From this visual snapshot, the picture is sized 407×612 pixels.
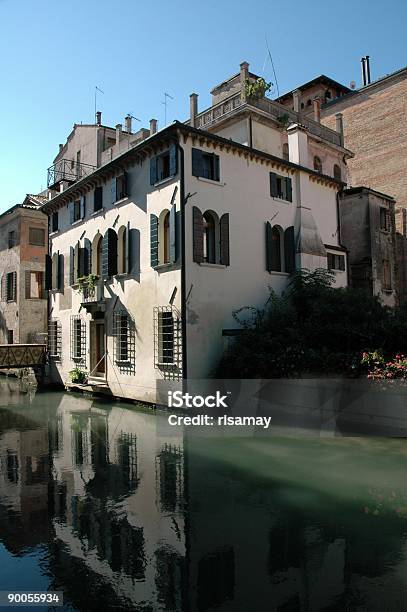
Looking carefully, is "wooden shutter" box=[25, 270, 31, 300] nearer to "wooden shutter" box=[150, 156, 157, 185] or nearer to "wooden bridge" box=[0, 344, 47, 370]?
"wooden bridge" box=[0, 344, 47, 370]

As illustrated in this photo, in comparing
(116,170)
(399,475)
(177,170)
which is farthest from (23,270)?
(399,475)

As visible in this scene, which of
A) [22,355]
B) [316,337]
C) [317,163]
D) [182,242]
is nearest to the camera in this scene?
[316,337]

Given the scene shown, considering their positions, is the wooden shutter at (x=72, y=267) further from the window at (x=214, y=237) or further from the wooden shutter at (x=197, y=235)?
the wooden shutter at (x=197, y=235)

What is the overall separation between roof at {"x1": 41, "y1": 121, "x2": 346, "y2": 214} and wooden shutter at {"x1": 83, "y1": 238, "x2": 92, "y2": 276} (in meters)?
2.18

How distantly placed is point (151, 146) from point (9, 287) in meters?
15.6

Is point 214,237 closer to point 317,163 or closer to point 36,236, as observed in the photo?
point 317,163

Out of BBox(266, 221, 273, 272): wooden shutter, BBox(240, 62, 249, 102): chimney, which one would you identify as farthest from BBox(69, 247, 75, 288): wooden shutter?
BBox(240, 62, 249, 102): chimney

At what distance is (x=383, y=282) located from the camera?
2162 cm

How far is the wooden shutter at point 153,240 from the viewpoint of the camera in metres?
14.0

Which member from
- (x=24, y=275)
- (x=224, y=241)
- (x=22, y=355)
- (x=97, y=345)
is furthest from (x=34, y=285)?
(x=224, y=241)

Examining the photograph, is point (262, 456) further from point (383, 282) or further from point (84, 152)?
point (84, 152)

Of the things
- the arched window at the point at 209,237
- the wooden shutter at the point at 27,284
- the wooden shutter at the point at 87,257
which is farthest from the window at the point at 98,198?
the wooden shutter at the point at 27,284

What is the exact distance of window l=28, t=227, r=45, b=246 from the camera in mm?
25266

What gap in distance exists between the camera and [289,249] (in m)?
16.4
